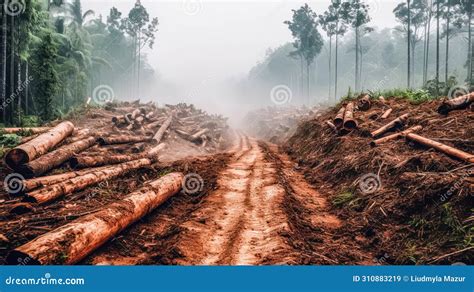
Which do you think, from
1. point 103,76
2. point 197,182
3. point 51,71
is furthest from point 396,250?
point 103,76

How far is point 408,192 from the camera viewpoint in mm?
6551

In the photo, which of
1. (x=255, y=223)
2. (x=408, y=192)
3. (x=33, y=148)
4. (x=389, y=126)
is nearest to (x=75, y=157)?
(x=33, y=148)

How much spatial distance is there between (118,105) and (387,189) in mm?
22191

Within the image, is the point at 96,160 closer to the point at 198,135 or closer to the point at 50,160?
the point at 50,160

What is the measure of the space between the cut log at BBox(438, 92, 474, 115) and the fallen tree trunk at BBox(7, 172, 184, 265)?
7954 millimetres

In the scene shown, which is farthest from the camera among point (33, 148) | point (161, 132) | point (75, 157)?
point (161, 132)

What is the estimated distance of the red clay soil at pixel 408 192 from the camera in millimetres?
5109

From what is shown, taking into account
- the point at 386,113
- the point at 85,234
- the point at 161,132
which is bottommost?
the point at 85,234

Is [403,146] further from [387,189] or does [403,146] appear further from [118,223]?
[118,223]

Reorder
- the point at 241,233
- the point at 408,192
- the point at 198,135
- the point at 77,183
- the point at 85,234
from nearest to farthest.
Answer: the point at 85,234 < the point at 241,233 < the point at 408,192 < the point at 77,183 < the point at 198,135

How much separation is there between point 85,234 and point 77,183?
11.9ft

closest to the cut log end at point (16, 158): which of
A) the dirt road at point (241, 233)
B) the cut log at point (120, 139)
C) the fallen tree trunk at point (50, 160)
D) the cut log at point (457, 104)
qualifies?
the fallen tree trunk at point (50, 160)

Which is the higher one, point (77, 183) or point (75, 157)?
point (75, 157)

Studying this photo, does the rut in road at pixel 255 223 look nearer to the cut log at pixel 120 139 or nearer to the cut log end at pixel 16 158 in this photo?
the cut log end at pixel 16 158
